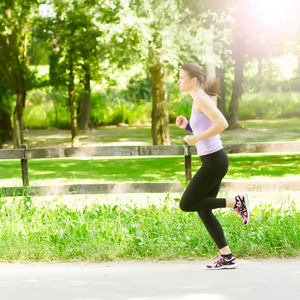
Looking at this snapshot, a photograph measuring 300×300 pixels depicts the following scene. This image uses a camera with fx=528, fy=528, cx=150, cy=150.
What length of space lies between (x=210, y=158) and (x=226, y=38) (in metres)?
27.9

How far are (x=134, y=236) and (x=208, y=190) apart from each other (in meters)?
1.30

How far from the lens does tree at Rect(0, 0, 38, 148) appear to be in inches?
913

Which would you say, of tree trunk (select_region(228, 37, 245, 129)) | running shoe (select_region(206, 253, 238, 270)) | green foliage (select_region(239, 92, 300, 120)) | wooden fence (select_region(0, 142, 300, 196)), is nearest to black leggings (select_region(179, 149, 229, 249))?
running shoe (select_region(206, 253, 238, 270))

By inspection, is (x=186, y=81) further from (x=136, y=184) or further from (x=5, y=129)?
(x=5, y=129)

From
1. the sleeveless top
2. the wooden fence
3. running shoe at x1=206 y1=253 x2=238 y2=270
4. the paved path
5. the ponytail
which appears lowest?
→ the paved path

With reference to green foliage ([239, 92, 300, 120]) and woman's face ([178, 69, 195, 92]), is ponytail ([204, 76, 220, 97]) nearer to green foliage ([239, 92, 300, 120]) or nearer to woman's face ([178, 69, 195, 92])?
woman's face ([178, 69, 195, 92])

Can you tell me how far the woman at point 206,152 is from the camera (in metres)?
4.68

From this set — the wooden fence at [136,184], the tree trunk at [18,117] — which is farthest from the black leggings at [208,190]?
the tree trunk at [18,117]

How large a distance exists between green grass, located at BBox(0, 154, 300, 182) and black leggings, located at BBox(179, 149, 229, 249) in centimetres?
765

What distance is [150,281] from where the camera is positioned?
15.5ft

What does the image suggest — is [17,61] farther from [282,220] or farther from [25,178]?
[282,220]

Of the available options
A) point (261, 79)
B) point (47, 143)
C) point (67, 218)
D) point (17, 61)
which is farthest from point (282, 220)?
point (261, 79)

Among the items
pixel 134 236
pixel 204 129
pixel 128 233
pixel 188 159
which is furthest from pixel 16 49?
pixel 204 129

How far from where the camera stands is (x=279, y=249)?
561cm
